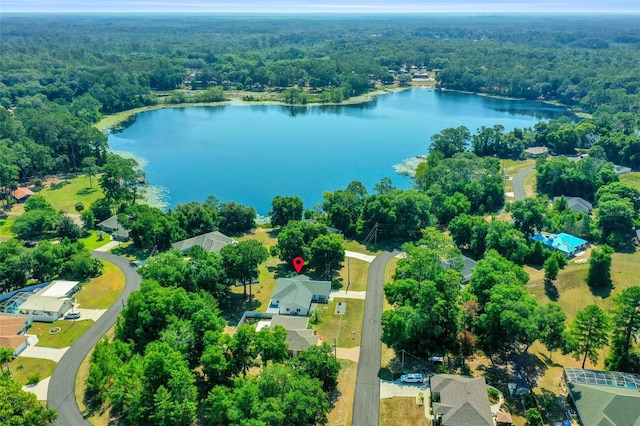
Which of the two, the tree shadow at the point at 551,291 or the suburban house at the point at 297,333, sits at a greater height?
the suburban house at the point at 297,333

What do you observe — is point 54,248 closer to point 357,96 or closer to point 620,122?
point 620,122

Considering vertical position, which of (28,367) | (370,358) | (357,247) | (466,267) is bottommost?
(357,247)

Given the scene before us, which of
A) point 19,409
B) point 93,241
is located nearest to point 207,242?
point 93,241

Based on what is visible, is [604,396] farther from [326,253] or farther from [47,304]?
[47,304]

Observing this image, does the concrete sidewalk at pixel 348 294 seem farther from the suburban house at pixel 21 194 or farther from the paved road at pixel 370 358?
the suburban house at pixel 21 194

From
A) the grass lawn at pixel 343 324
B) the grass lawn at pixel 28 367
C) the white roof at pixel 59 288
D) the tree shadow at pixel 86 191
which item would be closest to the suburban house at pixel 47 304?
the white roof at pixel 59 288

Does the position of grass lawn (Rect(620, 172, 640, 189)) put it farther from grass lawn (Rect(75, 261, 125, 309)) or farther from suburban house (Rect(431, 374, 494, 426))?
grass lawn (Rect(75, 261, 125, 309))
